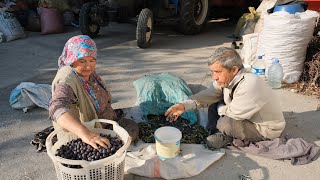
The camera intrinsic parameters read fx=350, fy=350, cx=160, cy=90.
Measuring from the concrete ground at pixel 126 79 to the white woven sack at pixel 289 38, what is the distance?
39 cm

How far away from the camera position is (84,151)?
227cm

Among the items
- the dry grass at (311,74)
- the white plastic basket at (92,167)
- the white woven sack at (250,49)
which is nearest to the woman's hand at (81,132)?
the white plastic basket at (92,167)

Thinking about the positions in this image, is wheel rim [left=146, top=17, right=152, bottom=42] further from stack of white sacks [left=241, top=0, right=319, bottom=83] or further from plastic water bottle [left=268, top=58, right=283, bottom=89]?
plastic water bottle [left=268, top=58, right=283, bottom=89]

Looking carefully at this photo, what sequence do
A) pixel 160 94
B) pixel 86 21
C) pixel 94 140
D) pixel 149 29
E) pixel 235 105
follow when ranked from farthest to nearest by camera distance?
pixel 86 21 → pixel 149 29 → pixel 160 94 → pixel 235 105 → pixel 94 140

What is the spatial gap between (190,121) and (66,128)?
164 centimetres

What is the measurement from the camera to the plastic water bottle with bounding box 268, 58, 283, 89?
14.6 feet

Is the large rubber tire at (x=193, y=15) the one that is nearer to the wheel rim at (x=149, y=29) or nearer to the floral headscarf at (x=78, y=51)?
the wheel rim at (x=149, y=29)

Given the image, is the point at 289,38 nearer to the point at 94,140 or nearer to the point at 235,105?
the point at 235,105

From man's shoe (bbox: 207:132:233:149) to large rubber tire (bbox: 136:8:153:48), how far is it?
10.7 ft

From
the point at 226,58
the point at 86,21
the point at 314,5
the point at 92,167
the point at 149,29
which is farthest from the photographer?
the point at 86,21

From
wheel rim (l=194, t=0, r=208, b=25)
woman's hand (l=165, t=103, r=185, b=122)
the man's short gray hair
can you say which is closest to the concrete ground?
wheel rim (l=194, t=0, r=208, b=25)

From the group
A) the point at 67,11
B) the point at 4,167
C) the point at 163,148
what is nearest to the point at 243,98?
the point at 163,148

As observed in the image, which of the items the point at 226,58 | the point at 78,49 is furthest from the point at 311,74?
the point at 78,49

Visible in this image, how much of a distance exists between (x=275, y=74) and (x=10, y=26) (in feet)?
17.3
